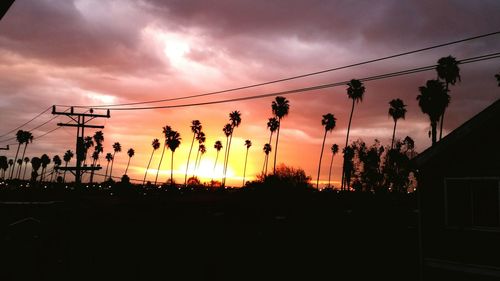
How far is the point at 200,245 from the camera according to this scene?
894 inches

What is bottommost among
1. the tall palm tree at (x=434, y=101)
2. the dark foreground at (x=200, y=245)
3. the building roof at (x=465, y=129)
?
the dark foreground at (x=200, y=245)

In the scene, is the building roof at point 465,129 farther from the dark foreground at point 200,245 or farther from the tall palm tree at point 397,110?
the tall palm tree at point 397,110

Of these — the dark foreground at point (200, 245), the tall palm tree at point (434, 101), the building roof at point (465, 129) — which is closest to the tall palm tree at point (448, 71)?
the tall palm tree at point (434, 101)

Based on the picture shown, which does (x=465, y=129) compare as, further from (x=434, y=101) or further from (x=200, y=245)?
(x=434, y=101)

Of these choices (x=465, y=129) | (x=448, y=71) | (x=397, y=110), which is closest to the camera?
(x=465, y=129)

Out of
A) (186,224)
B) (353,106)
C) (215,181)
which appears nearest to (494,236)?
(186,224)

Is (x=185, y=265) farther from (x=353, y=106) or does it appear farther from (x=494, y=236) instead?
(x=353, y=106)

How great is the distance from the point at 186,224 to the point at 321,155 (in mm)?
59679

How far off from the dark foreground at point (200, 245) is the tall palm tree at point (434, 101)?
1949cm

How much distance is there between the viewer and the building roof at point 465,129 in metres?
12.7

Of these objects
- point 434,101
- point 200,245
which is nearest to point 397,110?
point 434,101

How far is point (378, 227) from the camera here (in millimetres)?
29188

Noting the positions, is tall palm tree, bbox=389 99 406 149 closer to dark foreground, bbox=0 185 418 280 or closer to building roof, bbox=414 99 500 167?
dark foreground, bbox=0 185 418 280

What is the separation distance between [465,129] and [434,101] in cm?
4185
